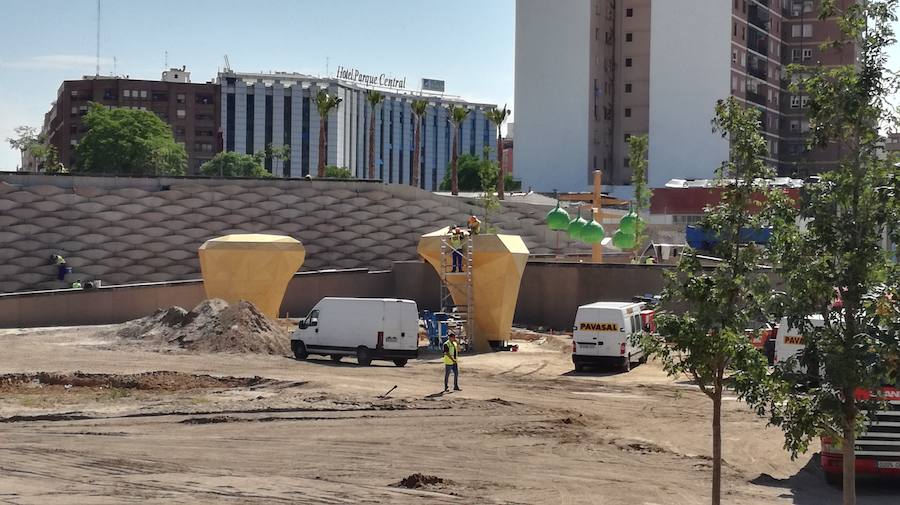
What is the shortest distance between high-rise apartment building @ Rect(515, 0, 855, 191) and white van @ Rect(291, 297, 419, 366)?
78.2 metres

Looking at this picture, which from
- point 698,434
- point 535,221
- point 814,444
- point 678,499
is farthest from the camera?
point 535,221

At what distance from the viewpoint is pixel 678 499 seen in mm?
20188

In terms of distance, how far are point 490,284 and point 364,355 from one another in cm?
875

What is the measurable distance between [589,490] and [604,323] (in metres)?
19.9

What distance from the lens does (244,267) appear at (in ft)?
170

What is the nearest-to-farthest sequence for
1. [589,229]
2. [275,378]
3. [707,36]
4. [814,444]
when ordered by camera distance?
[814,444]
[275,378]
[589,229]
[707,36]

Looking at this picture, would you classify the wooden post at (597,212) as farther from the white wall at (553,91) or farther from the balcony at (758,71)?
the balcony at (758,71)

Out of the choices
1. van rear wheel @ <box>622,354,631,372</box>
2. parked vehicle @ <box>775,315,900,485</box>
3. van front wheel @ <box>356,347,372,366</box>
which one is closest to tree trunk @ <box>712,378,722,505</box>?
parked vehicle @ <box>775,315,900,485</box>

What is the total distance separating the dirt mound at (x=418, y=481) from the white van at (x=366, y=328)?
19.2 m

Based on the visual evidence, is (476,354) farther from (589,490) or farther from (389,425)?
(589,490)

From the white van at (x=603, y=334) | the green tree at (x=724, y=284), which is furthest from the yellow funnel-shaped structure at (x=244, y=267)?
the green tree at (x=724, y=284)

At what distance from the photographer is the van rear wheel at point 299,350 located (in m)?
41.4

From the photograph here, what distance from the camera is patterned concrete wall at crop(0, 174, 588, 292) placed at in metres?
62.8

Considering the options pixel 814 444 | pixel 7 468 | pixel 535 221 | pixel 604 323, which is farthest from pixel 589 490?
pixel 535 221
